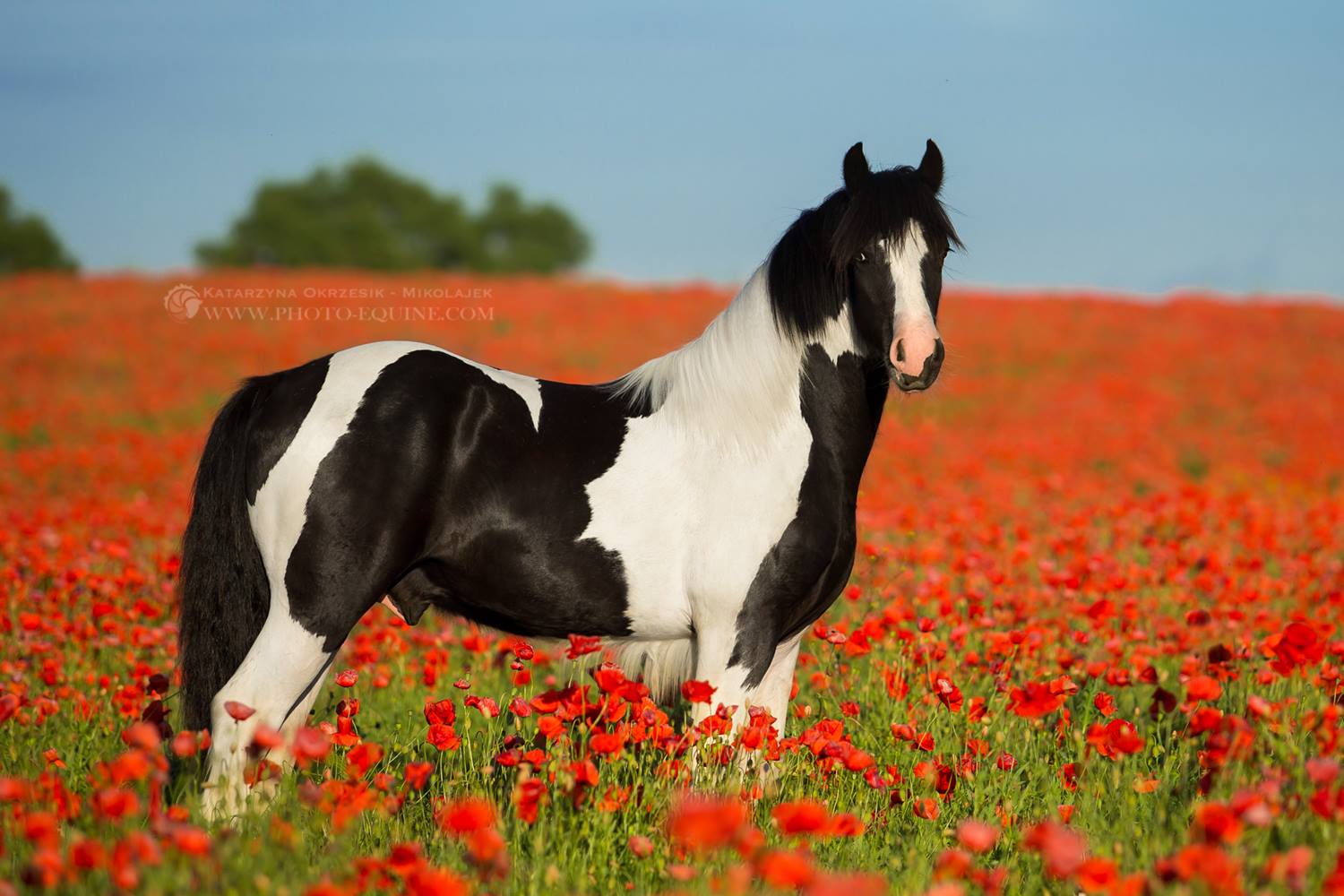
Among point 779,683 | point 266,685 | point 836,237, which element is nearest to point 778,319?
point 836,237

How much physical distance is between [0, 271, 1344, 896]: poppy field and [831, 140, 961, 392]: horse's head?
76 centimetres

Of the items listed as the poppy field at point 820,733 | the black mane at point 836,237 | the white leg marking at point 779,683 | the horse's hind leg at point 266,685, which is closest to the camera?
the poppy field at point 820,733

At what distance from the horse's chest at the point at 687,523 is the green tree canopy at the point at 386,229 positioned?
59138 millimetres

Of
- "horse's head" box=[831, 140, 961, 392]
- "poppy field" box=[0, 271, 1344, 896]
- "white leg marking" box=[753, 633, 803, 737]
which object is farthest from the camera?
"white leg marking" box=[753, 633, 803, 737]

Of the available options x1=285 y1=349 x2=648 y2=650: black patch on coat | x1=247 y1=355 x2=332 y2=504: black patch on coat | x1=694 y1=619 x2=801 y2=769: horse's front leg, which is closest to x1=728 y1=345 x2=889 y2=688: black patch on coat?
x1=694 y1=619 x2=801 y2=769: horse's front leg

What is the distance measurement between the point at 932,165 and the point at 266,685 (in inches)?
118

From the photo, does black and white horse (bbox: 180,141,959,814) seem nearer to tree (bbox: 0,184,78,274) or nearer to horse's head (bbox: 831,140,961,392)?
horse's head (bbox: 831,140,961,392)

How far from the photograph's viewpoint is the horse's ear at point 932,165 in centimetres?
413

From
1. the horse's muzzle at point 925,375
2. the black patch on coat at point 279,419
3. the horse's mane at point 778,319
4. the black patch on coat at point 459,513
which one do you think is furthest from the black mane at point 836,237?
the black patch on coat at point 279,419

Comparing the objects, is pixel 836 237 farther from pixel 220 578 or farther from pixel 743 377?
pixel 220 578

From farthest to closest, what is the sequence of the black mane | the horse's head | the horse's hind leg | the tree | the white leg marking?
the tree → the white leg marking → the black mane → the horse's head → the horse's hind leg

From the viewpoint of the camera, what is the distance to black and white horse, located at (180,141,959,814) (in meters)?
3.66

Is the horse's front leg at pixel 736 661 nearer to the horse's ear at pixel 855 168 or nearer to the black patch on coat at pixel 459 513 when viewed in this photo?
Answer: the black patch on coat at pixel 459 513

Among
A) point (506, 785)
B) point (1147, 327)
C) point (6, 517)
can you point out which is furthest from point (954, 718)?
point (1147, 327)
